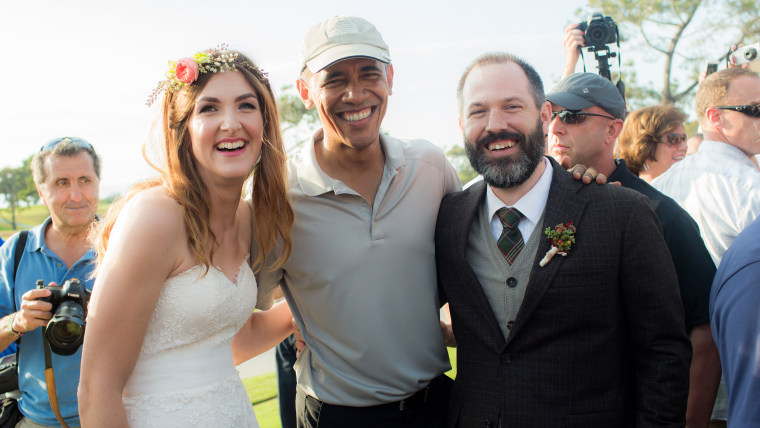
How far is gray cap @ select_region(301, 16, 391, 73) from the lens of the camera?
284 centimetres

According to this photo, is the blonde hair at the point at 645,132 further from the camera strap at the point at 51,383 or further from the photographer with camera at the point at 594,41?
the camera strap at the point at 51,383

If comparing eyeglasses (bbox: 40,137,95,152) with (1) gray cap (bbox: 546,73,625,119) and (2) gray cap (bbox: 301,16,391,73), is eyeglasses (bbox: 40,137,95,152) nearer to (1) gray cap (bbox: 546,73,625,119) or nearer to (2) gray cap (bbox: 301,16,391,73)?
(2) gray cap (bbox: 301,16,391,73)

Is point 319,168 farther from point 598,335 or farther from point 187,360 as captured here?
A: point 598,335

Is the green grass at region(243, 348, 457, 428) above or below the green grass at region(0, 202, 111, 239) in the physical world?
above

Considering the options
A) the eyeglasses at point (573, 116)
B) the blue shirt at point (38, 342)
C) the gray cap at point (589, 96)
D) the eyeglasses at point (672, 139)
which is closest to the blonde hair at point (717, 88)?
the gray cap at point (589, 96)

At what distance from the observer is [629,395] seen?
2.33 metres

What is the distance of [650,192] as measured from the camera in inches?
109

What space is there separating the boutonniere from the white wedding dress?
135cm

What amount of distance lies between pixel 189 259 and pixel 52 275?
1483 millimetres

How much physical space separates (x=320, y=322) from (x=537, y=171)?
49.7 inches

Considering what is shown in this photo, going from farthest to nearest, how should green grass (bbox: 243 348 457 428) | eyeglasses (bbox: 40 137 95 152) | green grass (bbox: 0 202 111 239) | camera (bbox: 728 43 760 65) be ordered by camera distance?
green grass (bbox: 0 202 111 239)
green grass (bbox: 243 348 457 428)
camera (bbox: 728 43 760 65)
eyeglasses (bbox: 40 137 95 152)

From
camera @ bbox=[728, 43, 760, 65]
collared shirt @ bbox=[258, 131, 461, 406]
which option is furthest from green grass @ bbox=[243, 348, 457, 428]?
camera @ bbox=[728, 43, 760, 65]

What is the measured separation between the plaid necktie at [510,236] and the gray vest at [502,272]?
22 mm

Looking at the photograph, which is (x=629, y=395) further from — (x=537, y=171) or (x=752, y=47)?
(x=752, y=47)
